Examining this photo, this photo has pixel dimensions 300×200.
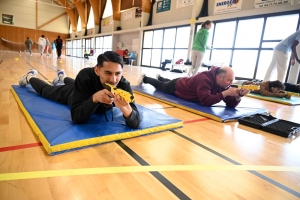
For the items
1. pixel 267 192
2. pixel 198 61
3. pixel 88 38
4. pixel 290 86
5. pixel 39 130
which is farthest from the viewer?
pixel 88 38

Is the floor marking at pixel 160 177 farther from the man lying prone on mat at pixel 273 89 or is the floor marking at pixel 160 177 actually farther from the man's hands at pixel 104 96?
the man lying prone on mat at pixel 273 89

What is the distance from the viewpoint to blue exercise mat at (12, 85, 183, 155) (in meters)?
1.36

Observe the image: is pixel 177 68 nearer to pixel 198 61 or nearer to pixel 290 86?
pixel 198 61

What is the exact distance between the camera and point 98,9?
18297mm

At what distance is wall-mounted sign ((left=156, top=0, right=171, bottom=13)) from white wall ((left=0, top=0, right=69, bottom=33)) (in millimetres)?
17496

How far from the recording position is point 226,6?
8383 mm

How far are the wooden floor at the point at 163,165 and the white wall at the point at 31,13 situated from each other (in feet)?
85.5

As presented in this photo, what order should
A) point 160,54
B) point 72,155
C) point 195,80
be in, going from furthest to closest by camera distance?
1. point 160,54
2. point 195,80
3. point 72,155

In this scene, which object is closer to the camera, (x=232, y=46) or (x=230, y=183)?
(x=230, y=183)

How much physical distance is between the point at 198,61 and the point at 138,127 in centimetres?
472

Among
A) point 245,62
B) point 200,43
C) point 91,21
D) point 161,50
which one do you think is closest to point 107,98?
point 200,43

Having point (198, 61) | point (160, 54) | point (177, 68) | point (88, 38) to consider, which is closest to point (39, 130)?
point (198, 61)

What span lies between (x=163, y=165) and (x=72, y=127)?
787 millimetres

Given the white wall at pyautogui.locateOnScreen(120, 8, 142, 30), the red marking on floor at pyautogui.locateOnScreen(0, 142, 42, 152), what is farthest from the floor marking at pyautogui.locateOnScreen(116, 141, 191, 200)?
the white wall at pyautogui.locateOnScreen(120, 8, 142, 30)
